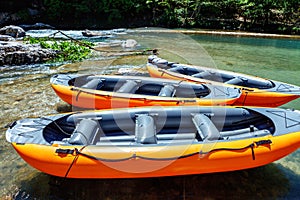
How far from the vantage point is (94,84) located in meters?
6.32

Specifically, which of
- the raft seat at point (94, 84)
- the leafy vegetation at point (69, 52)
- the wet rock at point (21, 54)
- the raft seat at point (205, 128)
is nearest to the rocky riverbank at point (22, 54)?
the wet rock at point (21, 54)

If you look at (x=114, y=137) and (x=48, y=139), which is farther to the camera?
(x=114, y=137)

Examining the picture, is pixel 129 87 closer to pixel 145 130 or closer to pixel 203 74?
pixel 145 130

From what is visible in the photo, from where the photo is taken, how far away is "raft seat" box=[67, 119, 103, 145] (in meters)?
3.77

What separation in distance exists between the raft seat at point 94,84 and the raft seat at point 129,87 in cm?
66

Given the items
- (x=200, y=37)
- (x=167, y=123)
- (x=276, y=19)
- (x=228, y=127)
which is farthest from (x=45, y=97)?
(x=276, y=19)

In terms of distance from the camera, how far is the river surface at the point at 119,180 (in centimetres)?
393

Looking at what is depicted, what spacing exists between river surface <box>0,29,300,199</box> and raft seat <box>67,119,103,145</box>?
0.73m

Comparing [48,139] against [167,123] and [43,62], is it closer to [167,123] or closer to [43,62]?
[167,123]

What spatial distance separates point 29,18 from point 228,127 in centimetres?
2701

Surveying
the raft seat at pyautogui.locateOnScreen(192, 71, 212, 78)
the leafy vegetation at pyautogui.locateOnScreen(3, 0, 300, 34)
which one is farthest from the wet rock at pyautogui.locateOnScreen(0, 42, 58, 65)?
the leafy vegetation at pyautogui.locateOnScreen(3, 0, 300, 34)

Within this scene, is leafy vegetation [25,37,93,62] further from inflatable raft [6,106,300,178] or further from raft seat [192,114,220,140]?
raft seat [192,114,220,140]

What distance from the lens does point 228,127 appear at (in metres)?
4.71

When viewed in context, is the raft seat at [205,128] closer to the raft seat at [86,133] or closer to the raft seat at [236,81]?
the raft seat at [86,133]
